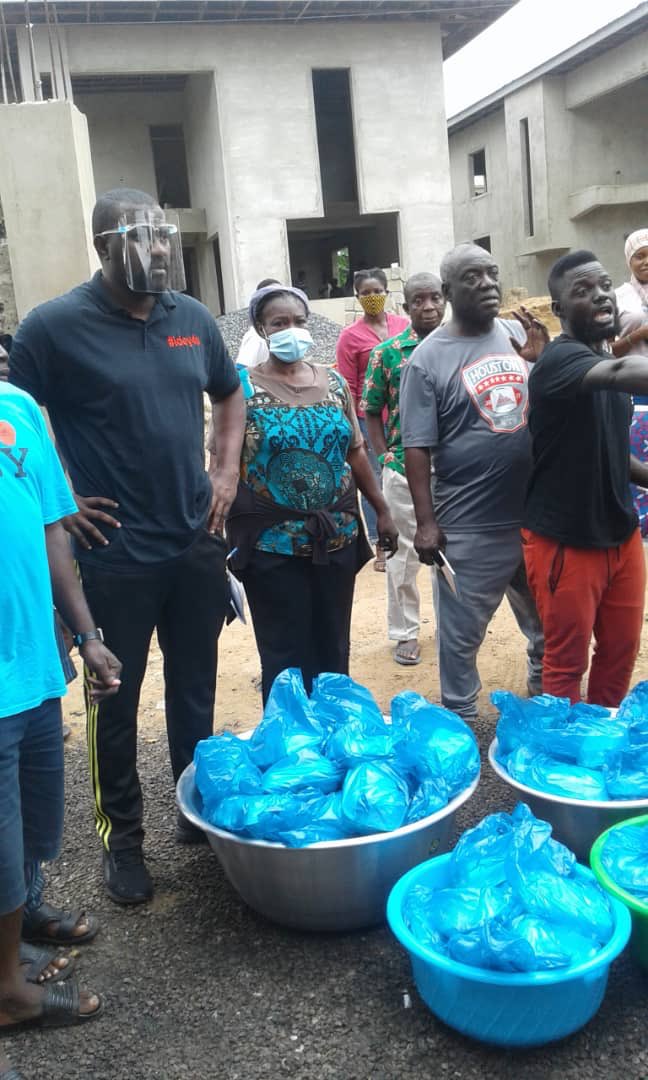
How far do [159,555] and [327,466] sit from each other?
76 centimetres

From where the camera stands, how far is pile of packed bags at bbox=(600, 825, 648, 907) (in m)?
2.32

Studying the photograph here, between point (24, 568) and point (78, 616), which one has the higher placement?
point (24, 568)

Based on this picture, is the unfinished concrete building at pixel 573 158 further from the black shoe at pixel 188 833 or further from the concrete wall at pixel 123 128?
the black shoe at pixel 188 833

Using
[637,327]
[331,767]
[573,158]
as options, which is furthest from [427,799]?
[573,158]

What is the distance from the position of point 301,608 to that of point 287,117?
1725 centimetres

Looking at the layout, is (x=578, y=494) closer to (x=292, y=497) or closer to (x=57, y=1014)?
(x=292, y=497)

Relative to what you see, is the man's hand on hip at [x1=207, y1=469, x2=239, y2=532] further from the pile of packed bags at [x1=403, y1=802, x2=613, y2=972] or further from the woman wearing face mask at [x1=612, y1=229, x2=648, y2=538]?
the woman wearing face mask at [x1=612, y1=229, x2=648, y2=538]

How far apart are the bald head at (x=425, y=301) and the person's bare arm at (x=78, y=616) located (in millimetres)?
2894

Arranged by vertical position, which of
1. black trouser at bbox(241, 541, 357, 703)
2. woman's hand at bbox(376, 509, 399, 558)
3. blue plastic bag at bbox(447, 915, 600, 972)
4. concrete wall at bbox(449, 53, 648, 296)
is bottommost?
blue plastic bag at bbox(447, 915, 600, 972)

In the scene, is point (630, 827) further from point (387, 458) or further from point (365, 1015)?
point (387, 458)

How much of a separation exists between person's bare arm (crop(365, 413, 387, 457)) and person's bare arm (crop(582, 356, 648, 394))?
7.33ft

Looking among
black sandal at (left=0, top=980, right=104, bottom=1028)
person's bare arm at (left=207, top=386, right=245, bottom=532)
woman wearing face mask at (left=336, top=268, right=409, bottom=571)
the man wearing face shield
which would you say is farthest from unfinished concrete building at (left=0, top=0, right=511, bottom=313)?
black sandal at (left=0, top=980, right=104, bottom=1028)

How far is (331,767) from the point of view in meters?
2.62

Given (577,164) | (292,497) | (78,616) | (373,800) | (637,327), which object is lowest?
(373,800)
